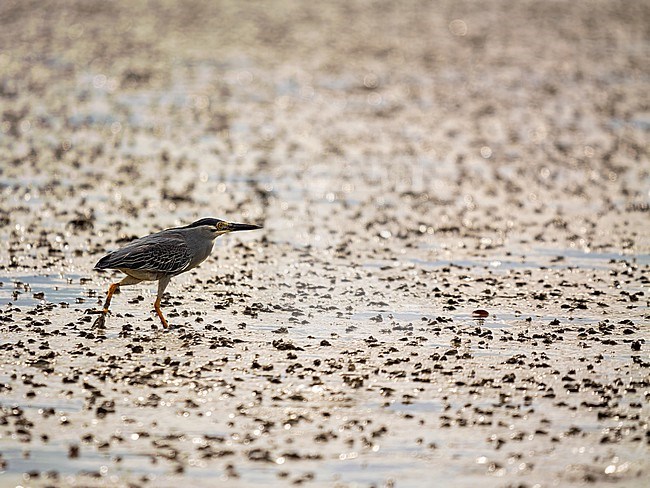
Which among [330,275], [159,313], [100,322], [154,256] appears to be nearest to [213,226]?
[154,256]

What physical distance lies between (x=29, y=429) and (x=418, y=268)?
21.9 ft

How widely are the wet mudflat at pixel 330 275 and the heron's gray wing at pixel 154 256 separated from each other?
1.98ft

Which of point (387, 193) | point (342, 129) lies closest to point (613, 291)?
point (387, 193)

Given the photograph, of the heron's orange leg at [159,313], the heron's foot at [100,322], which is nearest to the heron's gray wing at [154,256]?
the heron's orange leg at [159,313]

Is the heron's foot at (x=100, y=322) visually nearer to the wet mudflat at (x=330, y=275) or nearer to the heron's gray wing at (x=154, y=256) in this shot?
the wet mudflat at (x=330, y=275)

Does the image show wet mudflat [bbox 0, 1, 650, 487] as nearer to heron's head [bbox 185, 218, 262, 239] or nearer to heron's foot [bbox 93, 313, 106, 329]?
heron's foot [bbox 93, 313, 106, 329]

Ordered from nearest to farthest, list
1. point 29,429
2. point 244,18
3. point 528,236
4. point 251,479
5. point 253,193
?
point 251,479
point 29,429
point 528,236
point 253,193
point 244,18

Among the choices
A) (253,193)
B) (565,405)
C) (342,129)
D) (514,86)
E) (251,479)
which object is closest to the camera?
(251,479)

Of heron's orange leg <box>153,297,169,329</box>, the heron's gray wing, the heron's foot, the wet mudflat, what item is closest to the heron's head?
the heron's gray wing

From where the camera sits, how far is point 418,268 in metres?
14.5

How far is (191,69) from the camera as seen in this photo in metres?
31.6

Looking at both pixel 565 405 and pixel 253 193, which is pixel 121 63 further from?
pixel 565 405

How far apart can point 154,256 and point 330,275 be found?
116 inches

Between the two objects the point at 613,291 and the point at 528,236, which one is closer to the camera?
the point at 613,291
